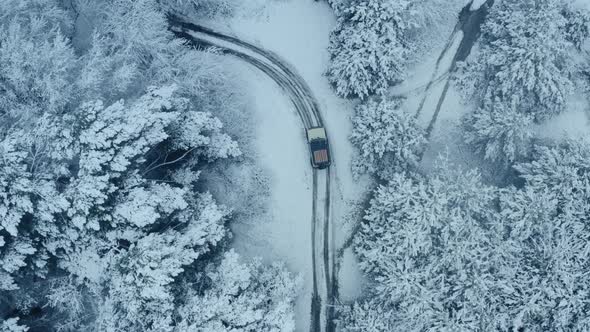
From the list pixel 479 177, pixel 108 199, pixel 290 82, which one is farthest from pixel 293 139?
pixel 108 199

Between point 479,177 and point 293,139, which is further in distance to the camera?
point 293,139

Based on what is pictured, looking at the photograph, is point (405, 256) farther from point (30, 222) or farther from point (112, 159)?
point (30, 222)

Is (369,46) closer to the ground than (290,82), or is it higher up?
higher up

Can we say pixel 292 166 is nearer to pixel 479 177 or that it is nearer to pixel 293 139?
pixel 293 139

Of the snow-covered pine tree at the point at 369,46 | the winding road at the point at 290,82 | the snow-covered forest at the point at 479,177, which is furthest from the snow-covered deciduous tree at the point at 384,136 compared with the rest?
the winding road at the point at 290,82

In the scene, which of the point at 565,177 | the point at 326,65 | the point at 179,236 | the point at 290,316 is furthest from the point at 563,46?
the point at 179,236

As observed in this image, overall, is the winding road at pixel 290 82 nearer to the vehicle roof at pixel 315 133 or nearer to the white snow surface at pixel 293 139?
the white snow surface at pixel 293 139

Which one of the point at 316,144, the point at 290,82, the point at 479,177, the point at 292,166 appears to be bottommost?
the point at 479,177
